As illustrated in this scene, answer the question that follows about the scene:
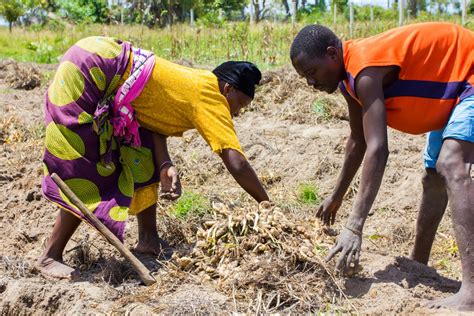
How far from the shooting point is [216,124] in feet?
12.6

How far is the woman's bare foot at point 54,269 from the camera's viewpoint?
4.05 metres

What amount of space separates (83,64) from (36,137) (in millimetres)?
3675

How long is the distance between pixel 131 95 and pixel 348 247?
1.57 m

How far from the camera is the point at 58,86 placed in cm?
400

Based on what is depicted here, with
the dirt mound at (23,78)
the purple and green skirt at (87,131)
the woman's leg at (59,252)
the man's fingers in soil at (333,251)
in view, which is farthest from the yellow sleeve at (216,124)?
the dirt mound at (23,78)

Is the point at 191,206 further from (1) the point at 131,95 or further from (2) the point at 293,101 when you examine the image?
(2) the point at 293,101

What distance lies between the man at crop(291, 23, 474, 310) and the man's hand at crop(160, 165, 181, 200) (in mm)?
1029

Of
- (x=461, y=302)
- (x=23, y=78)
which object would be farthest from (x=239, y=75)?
(x=23, y=78)

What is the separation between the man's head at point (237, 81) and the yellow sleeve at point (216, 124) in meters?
0.11

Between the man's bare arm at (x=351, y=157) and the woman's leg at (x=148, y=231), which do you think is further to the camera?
the woman's leg at (x=148, y=231)

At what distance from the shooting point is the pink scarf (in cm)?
403

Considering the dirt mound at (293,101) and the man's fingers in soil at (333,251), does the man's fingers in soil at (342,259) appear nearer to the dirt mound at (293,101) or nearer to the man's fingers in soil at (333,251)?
the man's fingers in soil at (333,251)

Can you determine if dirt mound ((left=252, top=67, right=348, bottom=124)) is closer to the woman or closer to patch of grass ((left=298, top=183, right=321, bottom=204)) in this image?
patch of grass ((left=298, top=183, right=321, bottom=204))

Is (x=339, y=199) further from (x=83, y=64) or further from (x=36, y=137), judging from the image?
(x=36, y=137)
